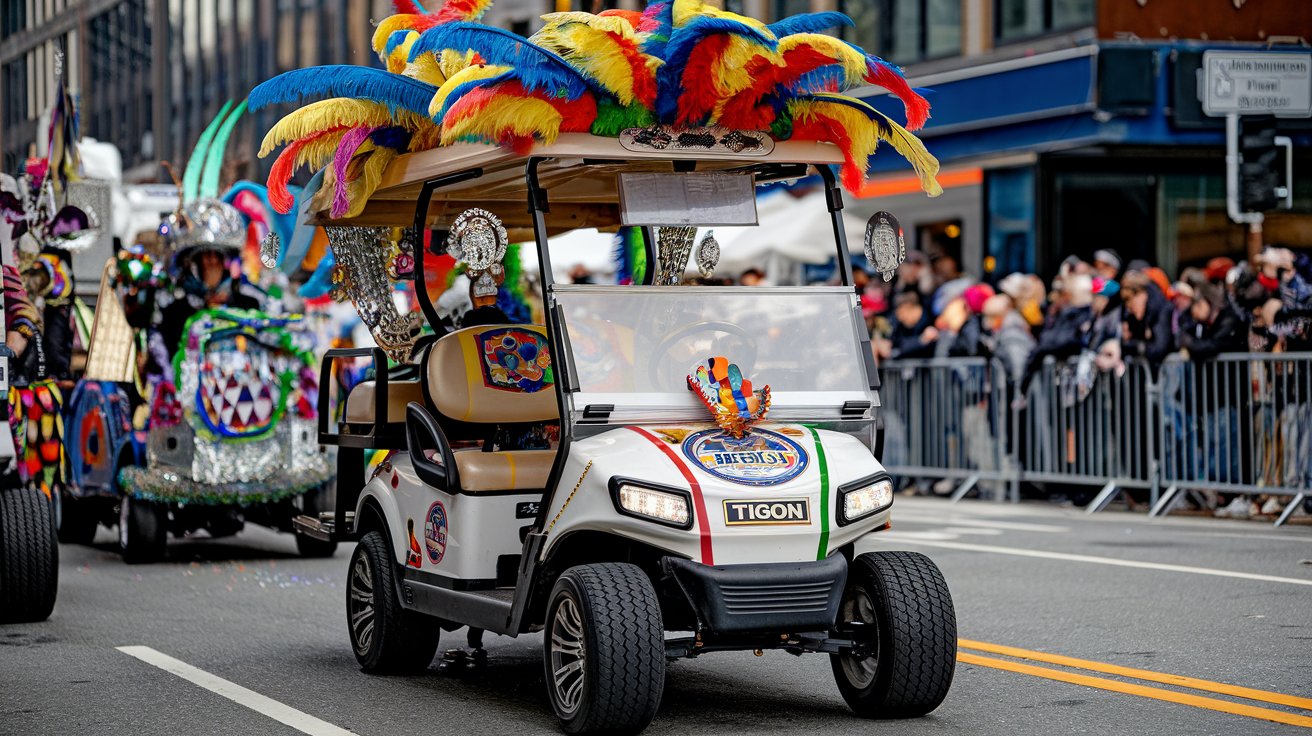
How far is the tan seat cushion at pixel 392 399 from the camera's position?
337 inches

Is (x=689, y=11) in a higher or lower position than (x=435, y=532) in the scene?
higher

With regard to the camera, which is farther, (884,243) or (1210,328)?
(1210,328)

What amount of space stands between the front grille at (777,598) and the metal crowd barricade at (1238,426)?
28.9 feet

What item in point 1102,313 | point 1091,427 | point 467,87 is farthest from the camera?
point 1102,313

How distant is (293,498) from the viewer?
1294 centimetres

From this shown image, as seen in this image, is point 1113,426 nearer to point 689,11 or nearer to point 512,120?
point 689,11

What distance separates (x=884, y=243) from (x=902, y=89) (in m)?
0.60

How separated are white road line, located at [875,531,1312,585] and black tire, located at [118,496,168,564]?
482 centimetres

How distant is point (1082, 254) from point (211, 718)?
1815 centimetres

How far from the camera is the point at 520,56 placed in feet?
22.6

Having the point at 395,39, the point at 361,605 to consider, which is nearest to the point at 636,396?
the point at 361,605

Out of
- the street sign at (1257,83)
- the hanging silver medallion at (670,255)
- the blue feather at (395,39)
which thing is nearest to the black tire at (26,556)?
the blue feather at (395,39)

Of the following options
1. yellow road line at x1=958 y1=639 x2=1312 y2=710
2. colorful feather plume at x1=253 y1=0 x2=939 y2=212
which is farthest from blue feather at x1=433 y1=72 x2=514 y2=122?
yellow road line at x1=958 y1=639 x2=1312 y2=710

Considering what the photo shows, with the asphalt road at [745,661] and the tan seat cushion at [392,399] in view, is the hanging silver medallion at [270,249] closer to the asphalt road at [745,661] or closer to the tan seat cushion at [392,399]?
the tan seat cushion at [392,399]
